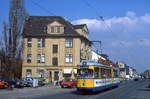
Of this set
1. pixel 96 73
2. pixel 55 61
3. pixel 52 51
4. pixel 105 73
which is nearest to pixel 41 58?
pixel 52 51

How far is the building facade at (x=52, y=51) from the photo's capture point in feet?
215

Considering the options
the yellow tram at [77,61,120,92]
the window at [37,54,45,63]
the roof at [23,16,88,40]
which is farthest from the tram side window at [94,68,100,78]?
the window at [37,54,45,63]

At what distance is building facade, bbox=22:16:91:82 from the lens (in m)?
65.6

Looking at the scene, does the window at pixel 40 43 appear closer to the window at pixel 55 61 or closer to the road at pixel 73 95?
the window at pixel 55 61

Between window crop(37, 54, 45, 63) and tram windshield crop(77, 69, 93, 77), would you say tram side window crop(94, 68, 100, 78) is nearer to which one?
tram windshield crop(77, 69, 93, 77)

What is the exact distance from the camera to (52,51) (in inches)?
2613

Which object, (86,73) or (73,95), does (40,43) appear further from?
(73,95)

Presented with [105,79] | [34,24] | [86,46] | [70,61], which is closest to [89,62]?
[105,79]

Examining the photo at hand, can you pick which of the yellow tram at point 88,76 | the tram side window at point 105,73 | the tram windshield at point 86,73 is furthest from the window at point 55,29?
the tram windshield at point 86,73

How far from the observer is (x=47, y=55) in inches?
2608

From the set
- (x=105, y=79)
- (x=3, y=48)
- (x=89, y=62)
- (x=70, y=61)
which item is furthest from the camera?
(x=70, y=61)

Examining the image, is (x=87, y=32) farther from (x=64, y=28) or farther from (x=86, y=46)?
(x=64, y=28)

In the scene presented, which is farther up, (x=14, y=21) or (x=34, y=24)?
(x=34, y=24)

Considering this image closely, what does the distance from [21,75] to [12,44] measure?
1107 inches
